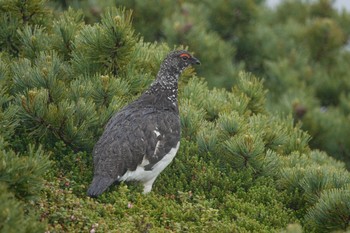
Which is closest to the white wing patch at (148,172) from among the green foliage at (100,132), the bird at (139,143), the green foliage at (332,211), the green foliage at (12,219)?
the bird at (139,143)

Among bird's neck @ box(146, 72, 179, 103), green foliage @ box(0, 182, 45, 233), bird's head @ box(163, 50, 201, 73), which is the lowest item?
green foliage @ box(0, 182, 45, 233)

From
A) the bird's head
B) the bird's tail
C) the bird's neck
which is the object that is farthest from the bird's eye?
the bird's tail

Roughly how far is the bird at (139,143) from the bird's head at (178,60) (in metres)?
0.47

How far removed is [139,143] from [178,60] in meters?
1.55

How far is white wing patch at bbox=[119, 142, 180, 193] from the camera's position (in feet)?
26.7

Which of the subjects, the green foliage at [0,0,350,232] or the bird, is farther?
the bird

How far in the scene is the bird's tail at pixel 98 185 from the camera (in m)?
7.73

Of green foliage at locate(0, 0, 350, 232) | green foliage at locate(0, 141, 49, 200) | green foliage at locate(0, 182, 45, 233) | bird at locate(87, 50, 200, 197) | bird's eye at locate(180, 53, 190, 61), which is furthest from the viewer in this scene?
bird's eye at locate(180, 53, 190, 61)

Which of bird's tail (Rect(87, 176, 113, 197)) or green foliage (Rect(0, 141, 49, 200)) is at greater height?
green foliage (Rect(0, 141, 49, 200))

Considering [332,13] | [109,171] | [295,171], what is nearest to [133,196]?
[109,171]

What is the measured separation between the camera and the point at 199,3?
15.9 metres

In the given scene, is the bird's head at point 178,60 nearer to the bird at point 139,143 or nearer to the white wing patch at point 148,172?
the bird at point 139,143

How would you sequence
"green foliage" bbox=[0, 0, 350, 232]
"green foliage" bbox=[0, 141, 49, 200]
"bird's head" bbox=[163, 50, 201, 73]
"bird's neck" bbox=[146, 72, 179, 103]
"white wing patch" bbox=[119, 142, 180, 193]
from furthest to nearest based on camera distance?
"bird's head" bbox=[163, 50, 201, 73], "bird's neck" bbox=[146, 72, 179, 103], "white wing patch" bbox=[119, 142, 180, 193], "green foliage" bbox=[0, 0, 350, 232], "green foliage" bbox=[0, 141, 49, 200]

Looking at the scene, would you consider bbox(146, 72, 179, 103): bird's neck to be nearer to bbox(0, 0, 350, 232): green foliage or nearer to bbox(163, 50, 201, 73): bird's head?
bbox(163, 50, 201, 73): bird's head
